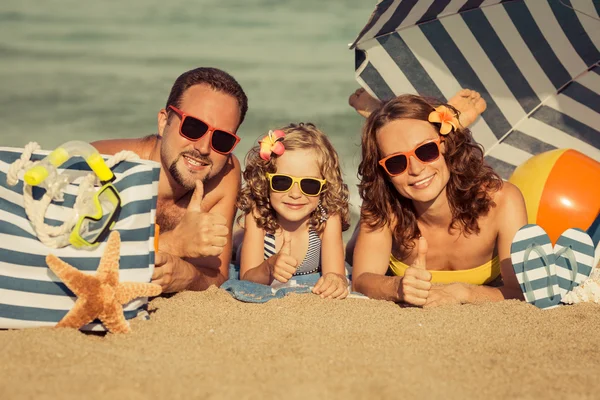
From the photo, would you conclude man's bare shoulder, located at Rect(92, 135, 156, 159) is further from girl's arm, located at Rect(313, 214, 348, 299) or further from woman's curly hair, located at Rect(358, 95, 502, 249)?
woman's curly hair, located at Rect(358, 95, 502, 249)

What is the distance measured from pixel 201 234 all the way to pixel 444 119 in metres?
1.68

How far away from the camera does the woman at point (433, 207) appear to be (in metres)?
4.38

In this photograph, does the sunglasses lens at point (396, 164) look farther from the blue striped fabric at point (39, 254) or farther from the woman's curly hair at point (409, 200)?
the blue striped fabric at point (39, 254)

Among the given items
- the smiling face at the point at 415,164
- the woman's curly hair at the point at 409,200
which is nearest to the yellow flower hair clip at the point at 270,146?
the woman's curly hair at the point at 409,200

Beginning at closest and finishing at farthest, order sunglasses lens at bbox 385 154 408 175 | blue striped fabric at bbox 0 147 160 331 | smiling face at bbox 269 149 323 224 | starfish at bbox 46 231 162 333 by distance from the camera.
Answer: starfish at bbox 46 231 162 333 → blue striped fabric at bbox 0 147 160 331 → sunglasses lens at bbox 385 154 408 175 → smiling face at bbox 269 149 323 224

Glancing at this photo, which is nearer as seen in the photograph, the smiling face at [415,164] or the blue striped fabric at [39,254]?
the blue striped fabric at [39,254]

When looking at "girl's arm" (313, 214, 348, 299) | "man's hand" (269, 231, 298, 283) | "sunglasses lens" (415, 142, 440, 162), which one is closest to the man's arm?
"man's hand" (269, 231, 298, 283)

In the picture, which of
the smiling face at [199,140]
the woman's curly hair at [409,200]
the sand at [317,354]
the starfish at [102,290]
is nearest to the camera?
the sand at [317,354]

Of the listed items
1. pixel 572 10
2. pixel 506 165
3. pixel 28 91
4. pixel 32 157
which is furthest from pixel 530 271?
pixel 28 91

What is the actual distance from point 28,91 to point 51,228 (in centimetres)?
973

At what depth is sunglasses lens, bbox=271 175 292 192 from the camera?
4699 millimetres

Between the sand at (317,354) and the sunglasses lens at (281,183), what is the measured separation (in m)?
0.96

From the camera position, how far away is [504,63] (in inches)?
226

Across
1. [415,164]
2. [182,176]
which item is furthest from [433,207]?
[182,176]
